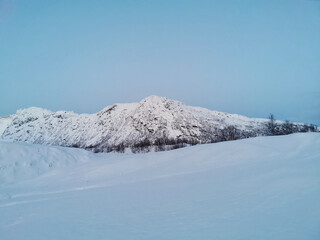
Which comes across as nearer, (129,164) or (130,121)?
(129,164)

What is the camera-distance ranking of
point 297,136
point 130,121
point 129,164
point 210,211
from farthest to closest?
point 130,121
point 129,164
point 297,136
point 210,211

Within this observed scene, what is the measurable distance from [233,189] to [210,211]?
1575 millimetres

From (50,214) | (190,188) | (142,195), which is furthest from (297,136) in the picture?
(50,214)

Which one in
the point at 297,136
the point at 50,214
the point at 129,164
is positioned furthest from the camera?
the point at 129,164

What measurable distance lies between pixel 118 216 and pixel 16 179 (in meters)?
13.3

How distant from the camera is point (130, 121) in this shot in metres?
198

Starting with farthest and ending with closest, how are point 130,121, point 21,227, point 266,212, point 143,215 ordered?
point 130,121 < point 21,227 < point 143,215 < point 266,212

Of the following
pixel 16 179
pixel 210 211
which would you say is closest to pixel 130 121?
pixel 16 179

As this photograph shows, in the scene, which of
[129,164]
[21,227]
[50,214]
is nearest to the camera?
[21,227]

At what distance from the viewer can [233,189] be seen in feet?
21.2

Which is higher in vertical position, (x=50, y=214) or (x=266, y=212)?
(x=266, y=212)

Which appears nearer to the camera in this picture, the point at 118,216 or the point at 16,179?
the point at 118,216

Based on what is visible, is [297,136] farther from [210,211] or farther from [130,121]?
[130,121]

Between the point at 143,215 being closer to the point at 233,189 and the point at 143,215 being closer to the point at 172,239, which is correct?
the point at 172,239
